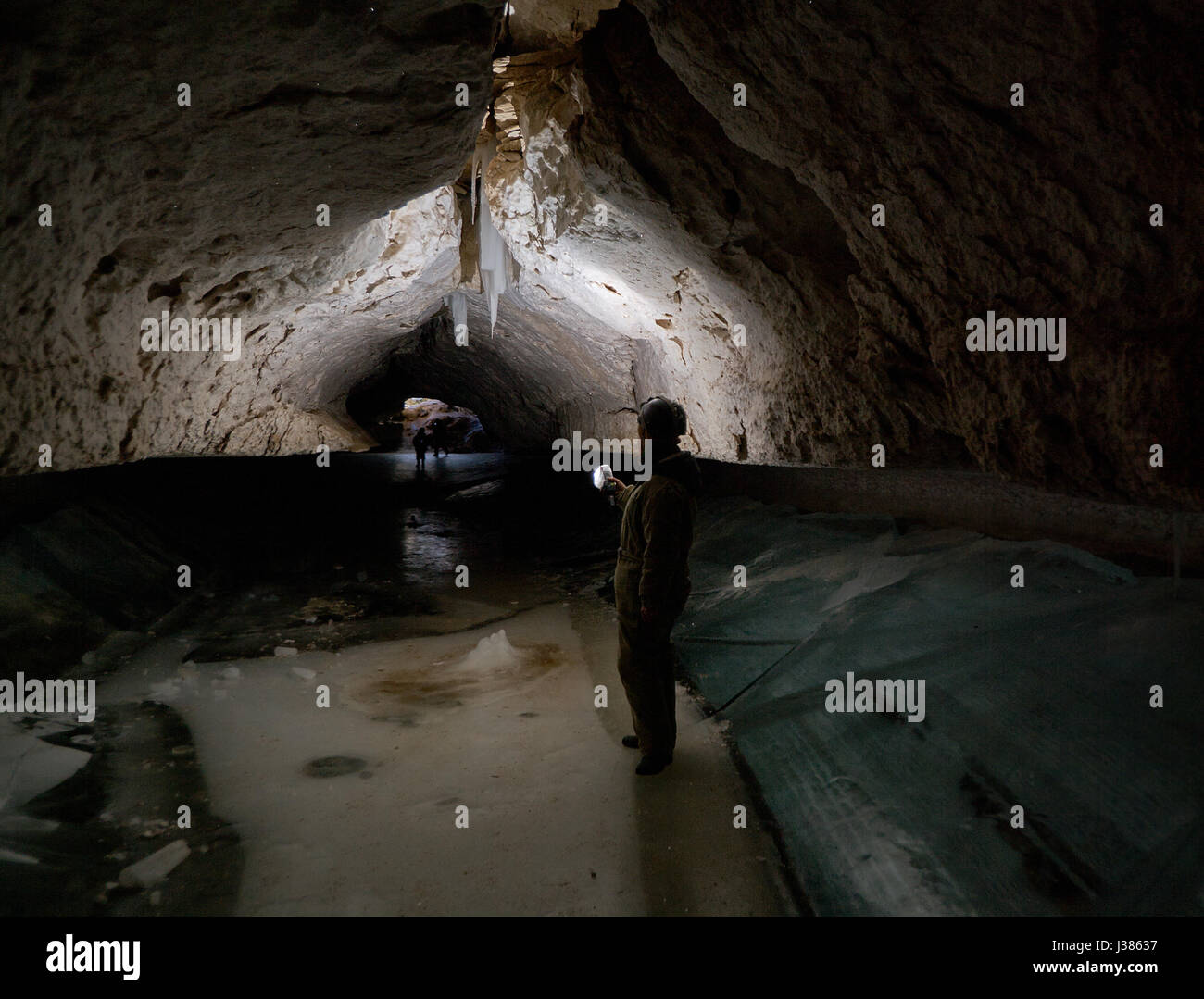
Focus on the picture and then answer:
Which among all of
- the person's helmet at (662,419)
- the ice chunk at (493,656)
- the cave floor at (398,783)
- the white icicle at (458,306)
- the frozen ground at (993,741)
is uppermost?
the white icicle at (458,306)

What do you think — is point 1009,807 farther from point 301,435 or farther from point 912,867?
point 301,435

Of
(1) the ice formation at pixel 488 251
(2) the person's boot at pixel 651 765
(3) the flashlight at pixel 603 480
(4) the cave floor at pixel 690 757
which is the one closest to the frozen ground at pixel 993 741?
(4) the cave floor at pixel 690 757

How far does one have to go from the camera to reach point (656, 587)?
129 inches

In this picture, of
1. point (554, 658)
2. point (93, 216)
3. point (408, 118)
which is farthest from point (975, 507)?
point (93, 216)

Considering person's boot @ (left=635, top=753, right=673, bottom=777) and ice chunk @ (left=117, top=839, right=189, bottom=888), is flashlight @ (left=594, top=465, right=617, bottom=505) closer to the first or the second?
person's boot @ (left=635, top=753, right=673, bottom=777)

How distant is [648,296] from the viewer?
860 cm

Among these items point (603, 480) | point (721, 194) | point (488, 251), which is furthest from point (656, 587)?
point (488, 251)

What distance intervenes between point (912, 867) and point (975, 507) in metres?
2.99

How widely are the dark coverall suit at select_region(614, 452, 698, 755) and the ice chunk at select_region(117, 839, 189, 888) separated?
199 centimetres

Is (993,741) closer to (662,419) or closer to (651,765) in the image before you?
(651,765)

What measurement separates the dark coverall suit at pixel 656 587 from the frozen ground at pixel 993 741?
0.54m

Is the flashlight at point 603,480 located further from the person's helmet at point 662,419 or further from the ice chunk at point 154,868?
the ice chunk at point 154,868

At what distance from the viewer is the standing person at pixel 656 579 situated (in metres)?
3.31

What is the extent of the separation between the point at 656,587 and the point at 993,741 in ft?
4.88
